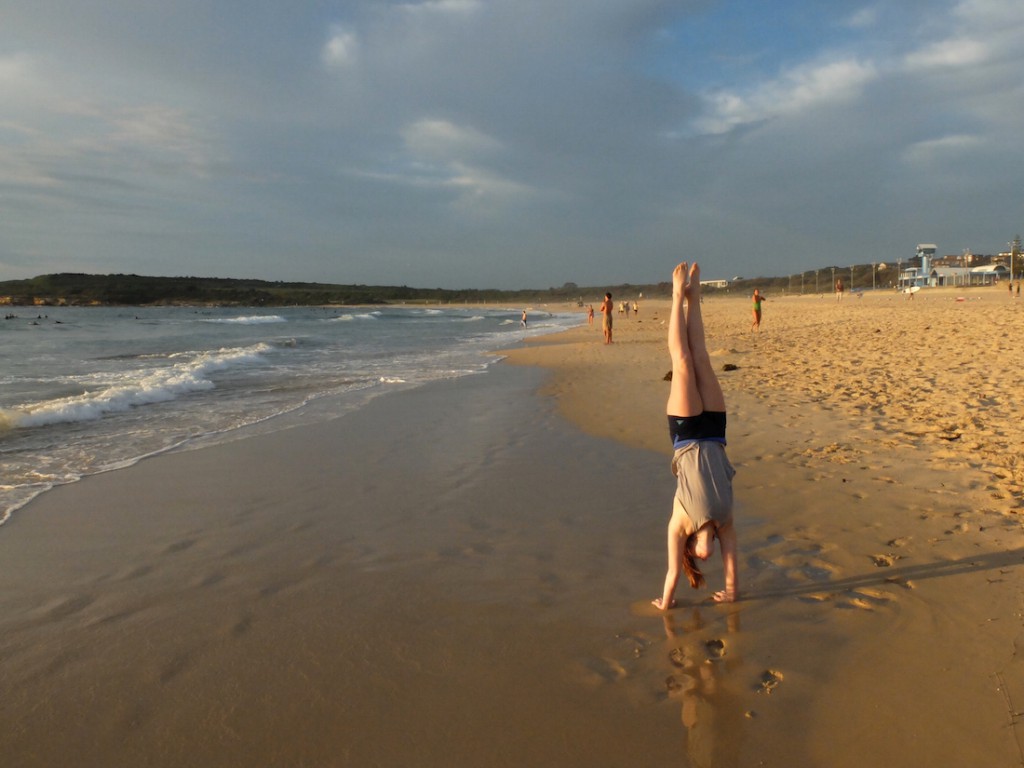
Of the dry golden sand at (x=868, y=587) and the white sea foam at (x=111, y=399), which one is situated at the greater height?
the white sea foam at (x=111, y=399)

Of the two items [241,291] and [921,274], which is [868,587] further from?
[241,291]

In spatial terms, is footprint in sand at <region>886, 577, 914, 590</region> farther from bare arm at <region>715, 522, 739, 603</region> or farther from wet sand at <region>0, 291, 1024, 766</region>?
bare arm at <region>715, 522, 739, 603</region>

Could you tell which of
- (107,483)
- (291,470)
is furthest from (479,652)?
(107,483)

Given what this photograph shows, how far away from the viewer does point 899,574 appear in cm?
381

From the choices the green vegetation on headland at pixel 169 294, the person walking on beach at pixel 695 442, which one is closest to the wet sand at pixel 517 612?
the person walking on beach at pixel 695 442

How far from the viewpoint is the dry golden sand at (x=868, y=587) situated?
2.52 m

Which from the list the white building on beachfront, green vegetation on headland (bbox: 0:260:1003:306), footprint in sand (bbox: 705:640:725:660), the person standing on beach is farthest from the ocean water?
green vegetation on headland (bbox: 0:260:1003:306)

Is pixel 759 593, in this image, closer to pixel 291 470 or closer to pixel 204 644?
pixel 204 644

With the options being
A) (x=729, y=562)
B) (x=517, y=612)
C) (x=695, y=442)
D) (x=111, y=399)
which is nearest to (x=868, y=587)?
(x=729, y=562)

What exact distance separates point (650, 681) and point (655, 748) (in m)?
0.43

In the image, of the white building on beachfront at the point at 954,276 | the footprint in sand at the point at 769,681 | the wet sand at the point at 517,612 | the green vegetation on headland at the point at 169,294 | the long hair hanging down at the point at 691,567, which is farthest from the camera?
the green vegetation on headland at the point at 169,294

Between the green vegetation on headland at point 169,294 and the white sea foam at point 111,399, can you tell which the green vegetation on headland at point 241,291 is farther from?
the white sea foam at point 111,399

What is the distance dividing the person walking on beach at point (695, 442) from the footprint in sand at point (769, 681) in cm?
60

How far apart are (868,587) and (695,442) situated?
1.44 metres
